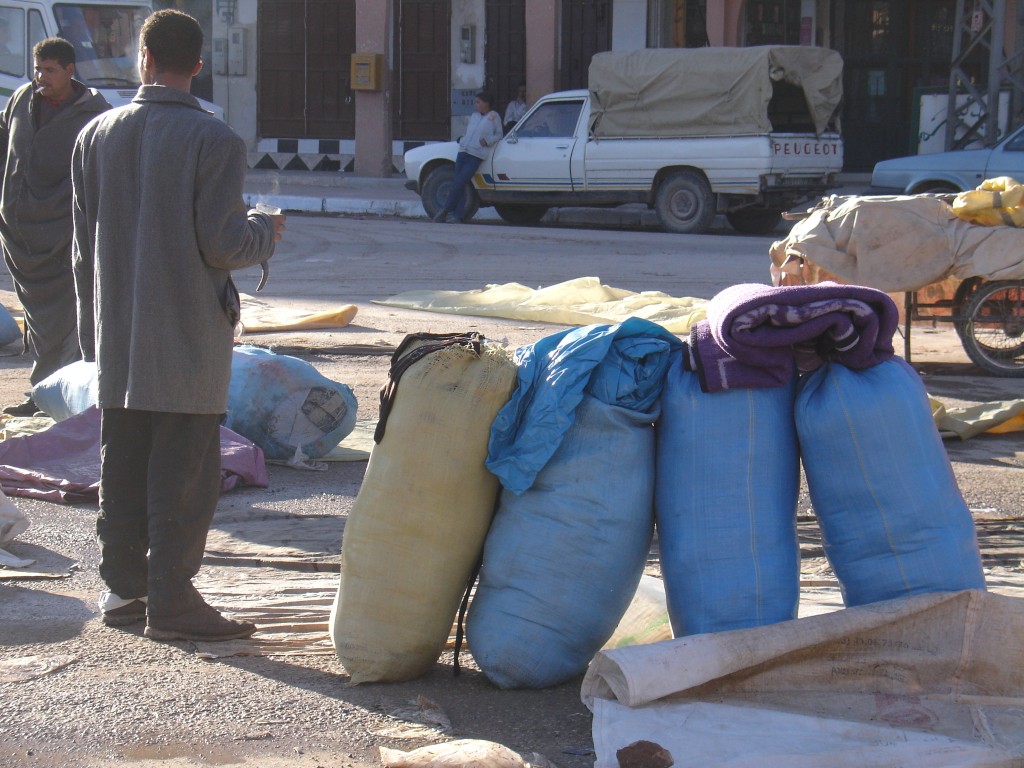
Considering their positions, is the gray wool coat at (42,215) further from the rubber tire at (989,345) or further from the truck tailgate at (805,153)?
the truck tailgate at (805,153)

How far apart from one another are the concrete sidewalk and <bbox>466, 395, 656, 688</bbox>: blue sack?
14277 mm

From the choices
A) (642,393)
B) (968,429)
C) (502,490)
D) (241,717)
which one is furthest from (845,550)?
(968,429)

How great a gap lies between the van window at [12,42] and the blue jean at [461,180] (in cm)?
582

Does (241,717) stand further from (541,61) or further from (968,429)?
(541,61)

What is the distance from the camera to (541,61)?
70.4ft

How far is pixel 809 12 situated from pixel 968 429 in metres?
16.6

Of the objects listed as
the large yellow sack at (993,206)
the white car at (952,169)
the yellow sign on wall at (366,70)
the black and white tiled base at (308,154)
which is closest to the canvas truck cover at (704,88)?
the white car at (952,169)

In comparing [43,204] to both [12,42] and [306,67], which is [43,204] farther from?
[306,67]

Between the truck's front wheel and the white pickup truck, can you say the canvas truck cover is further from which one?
the truck's front wheel

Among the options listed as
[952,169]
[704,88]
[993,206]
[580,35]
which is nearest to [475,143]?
[704,88]

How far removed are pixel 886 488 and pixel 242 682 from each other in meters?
1.65

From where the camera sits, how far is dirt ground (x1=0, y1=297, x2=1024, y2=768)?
9.98ft

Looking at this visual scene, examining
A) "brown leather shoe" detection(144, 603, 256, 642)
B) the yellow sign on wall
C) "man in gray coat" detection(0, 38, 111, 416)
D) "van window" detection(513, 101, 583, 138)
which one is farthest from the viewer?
the yellow sign on wall

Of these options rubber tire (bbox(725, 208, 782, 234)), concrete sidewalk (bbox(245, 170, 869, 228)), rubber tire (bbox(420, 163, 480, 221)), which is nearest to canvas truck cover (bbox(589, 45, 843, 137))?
rubber tire (bbox(725, 208, 782, 234))
